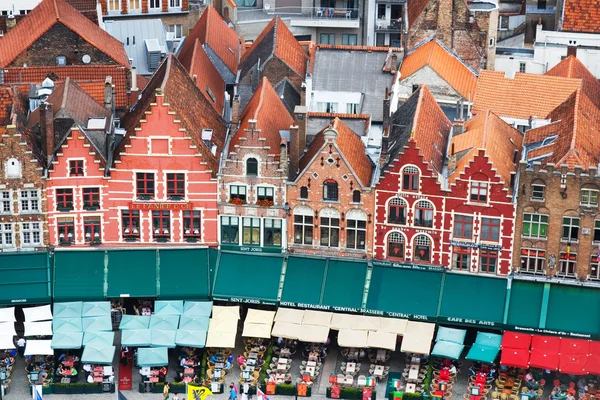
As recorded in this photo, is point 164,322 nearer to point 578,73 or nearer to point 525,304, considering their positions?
point 525,304

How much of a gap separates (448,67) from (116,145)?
103 ft

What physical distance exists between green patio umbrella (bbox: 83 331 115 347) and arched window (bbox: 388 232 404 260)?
19611 mm

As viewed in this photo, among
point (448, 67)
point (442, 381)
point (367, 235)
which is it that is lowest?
point (442, 381)

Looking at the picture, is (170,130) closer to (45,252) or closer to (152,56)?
(45,252)

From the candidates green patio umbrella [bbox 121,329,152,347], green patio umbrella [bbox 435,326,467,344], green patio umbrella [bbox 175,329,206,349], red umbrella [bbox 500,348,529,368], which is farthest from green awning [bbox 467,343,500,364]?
green patio umbrella [bbox 121,329,152,347]

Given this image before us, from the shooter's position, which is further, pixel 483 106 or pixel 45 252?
pixel 483 106

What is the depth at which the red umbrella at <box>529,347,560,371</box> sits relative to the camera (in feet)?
388

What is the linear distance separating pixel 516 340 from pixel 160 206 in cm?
2595

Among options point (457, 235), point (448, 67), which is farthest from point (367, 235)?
point (448, 67)

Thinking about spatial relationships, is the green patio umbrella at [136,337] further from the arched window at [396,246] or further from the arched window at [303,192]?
the arched window at [396,246]

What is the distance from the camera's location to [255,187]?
413ft

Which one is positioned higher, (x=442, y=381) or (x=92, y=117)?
(x=92, y=117)

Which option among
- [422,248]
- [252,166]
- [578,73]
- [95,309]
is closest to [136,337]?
[95,309]

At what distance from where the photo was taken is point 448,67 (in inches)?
5748
